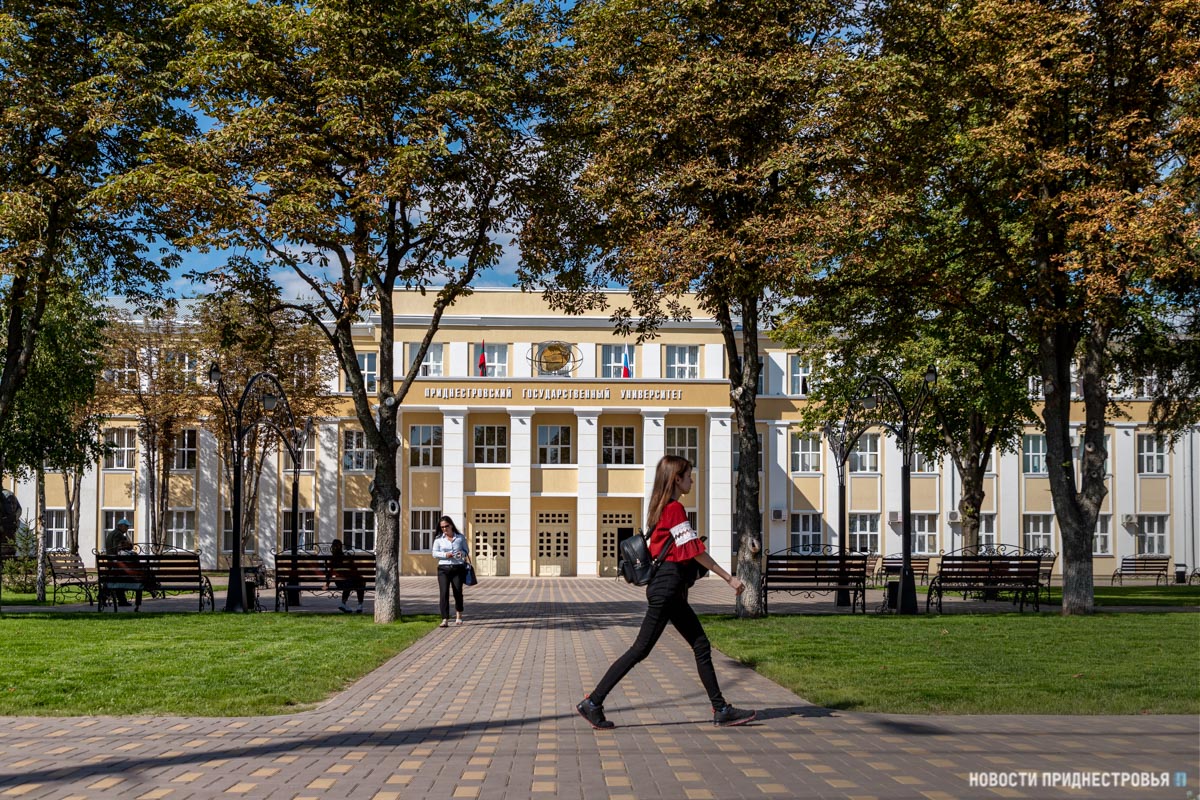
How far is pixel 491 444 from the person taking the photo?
50.8 meters

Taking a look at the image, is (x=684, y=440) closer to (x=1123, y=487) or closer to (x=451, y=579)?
(x=1123, y=487)

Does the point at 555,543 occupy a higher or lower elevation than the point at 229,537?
lower

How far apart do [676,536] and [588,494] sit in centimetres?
4156

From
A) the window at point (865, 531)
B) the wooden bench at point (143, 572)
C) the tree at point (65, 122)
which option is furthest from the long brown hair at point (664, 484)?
the window at point (865, 531)

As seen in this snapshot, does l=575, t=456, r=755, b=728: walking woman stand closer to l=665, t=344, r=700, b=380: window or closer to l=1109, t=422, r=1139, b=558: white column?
l=665, t=344, r=700, b=380: window

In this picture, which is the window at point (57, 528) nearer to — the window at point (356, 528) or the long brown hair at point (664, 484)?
the window at point (356, 528)

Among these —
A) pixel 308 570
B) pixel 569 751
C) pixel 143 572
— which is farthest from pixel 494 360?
pixel 569 751

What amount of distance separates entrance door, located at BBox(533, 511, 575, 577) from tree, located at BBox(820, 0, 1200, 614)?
30.7 metres

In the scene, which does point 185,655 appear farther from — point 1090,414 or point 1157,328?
point 1157,328

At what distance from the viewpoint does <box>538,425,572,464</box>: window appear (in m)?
50.8

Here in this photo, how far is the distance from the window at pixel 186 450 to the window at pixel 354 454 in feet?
22.5

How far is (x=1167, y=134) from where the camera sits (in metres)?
19.7

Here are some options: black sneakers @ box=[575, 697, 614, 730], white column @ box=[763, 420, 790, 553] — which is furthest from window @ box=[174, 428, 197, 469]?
black sneakers @ box=[575, 697, 614, 730]

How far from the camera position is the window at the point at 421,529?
1975 inches
